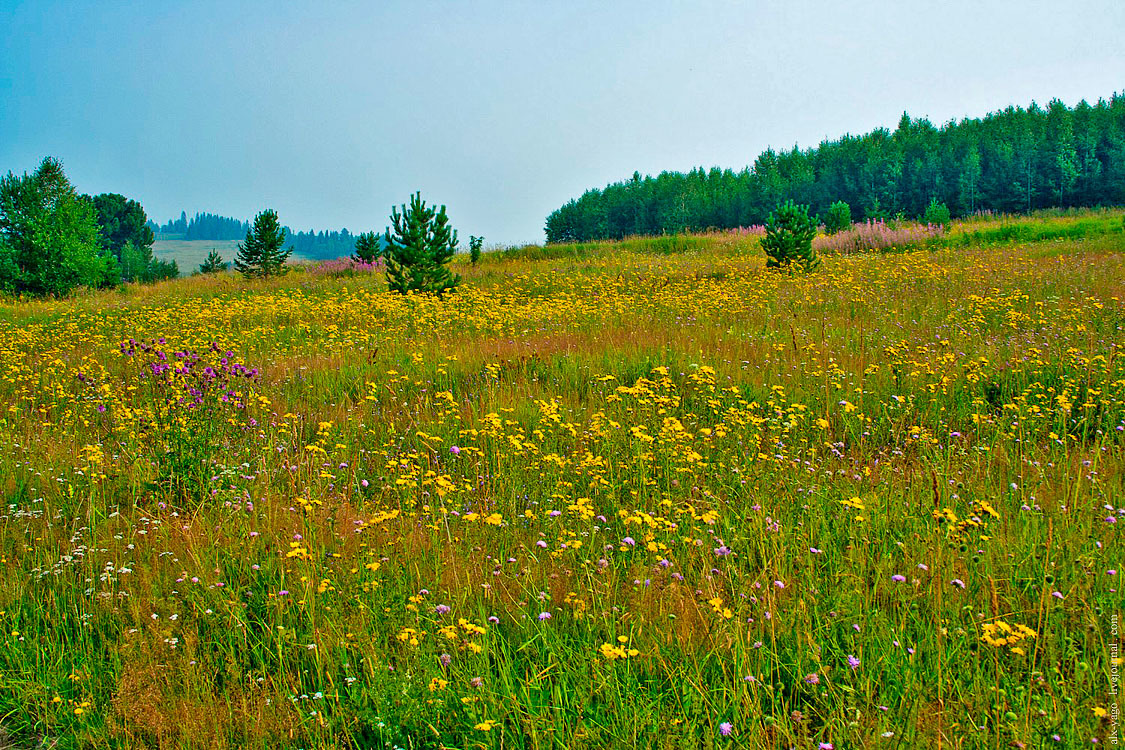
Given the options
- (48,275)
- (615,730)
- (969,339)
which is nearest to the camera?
(615,730)

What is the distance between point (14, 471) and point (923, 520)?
5.72m

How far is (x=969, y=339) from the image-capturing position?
7082mm

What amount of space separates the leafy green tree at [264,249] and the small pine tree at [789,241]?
2091 cm

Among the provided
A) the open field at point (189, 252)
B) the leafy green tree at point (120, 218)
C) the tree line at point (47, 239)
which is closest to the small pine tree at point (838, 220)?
the tree line at point (47, 239)

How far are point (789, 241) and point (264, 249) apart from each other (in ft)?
75.0

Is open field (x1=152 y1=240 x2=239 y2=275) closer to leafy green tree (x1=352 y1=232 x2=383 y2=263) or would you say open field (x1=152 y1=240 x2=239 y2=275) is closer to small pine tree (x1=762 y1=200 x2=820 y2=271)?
leafy green tree (x1=352 y1=232 x2=383 y2=263)

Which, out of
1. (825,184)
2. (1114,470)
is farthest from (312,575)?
(825,184)

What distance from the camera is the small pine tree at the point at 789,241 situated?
16734 millimetres

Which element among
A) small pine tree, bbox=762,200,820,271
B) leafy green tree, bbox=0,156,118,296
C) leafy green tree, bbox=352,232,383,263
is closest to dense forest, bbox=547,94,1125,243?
leafy green tree, bbox=352,232,383,263

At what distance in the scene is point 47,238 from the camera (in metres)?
32.0

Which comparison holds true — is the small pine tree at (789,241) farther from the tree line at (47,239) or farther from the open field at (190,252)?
the open field at (190,252)

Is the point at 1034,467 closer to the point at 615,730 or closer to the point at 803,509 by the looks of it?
the point at 803,509

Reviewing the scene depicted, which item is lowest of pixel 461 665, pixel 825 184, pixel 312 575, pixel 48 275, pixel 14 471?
pixel 461 665

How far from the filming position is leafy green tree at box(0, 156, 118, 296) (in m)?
30.2
